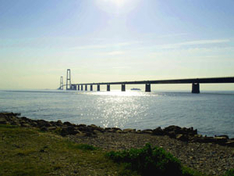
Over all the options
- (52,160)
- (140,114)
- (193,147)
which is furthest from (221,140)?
(140,114)

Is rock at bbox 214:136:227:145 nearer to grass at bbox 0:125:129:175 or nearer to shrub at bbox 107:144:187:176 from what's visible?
shrub at bbox 107:144:187:176

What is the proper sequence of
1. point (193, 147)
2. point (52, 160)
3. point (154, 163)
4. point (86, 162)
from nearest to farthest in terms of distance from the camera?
point (154, 163), point (86, 162), point (52, 160), point (193, 147)

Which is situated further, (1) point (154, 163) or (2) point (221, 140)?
(2) point (221, 140)

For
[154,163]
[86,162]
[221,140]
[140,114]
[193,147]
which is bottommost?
[140,114]

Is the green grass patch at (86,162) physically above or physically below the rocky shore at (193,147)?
above

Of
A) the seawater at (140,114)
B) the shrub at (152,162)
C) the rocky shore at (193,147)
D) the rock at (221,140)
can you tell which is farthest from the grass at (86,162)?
the seawater at (140,114)

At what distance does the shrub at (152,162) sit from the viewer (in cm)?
806

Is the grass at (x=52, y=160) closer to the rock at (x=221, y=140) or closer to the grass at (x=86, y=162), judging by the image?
the grass at (x=86, y=162)

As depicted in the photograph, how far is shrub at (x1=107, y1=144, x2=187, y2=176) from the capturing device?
26.5ft

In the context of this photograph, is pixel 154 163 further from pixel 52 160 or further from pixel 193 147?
pixel 193 147

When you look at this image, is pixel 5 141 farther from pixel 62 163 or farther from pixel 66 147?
pixel 62 163

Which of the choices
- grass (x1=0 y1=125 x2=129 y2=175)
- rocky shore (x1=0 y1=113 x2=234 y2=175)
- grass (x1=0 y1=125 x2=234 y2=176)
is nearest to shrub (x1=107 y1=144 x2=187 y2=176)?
grass (x1=0 y1=125 x2=234 y2=176)

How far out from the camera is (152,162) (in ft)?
27.2

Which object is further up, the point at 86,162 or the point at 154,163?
the point at 154,163
